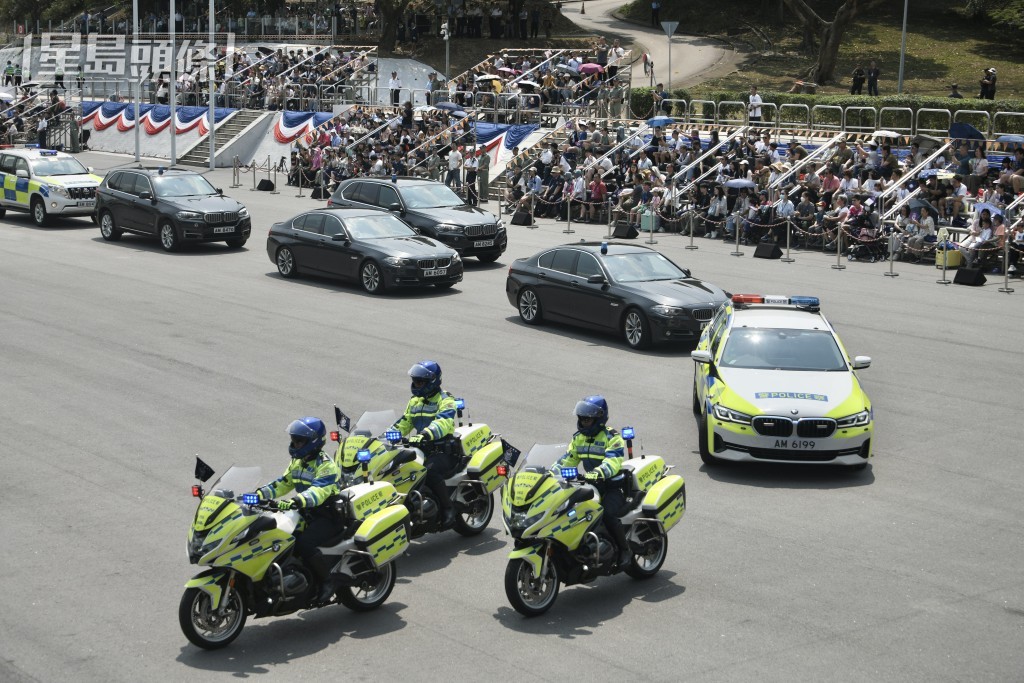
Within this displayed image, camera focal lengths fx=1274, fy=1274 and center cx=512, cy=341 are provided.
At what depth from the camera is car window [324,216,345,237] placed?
2423 centimetres

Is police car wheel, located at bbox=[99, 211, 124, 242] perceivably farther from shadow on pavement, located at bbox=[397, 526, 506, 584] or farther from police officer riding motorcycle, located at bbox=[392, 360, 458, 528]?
shadow on pavement, located at bbox=[397, 526, 506, 584]

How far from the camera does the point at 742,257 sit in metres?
28.5

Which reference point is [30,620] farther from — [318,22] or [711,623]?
[318,22]

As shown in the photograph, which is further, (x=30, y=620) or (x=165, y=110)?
(x=165, y=110)

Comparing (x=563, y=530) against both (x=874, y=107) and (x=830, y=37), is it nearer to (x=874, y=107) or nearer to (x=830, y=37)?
(x=874, y=107)

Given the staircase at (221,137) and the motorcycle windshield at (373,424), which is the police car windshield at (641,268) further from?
the staircase at (221,137)

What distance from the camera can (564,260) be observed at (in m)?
20.5

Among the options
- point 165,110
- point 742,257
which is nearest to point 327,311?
point 742,257

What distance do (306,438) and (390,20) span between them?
57.5 metres

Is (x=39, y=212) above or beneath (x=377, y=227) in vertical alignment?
beneath

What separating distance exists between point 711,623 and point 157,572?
173 inches

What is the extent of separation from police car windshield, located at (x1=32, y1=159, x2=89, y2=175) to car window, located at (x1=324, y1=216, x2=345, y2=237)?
498 inches

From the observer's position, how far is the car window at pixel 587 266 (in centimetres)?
1992

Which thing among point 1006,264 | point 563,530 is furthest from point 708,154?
point 563,530
